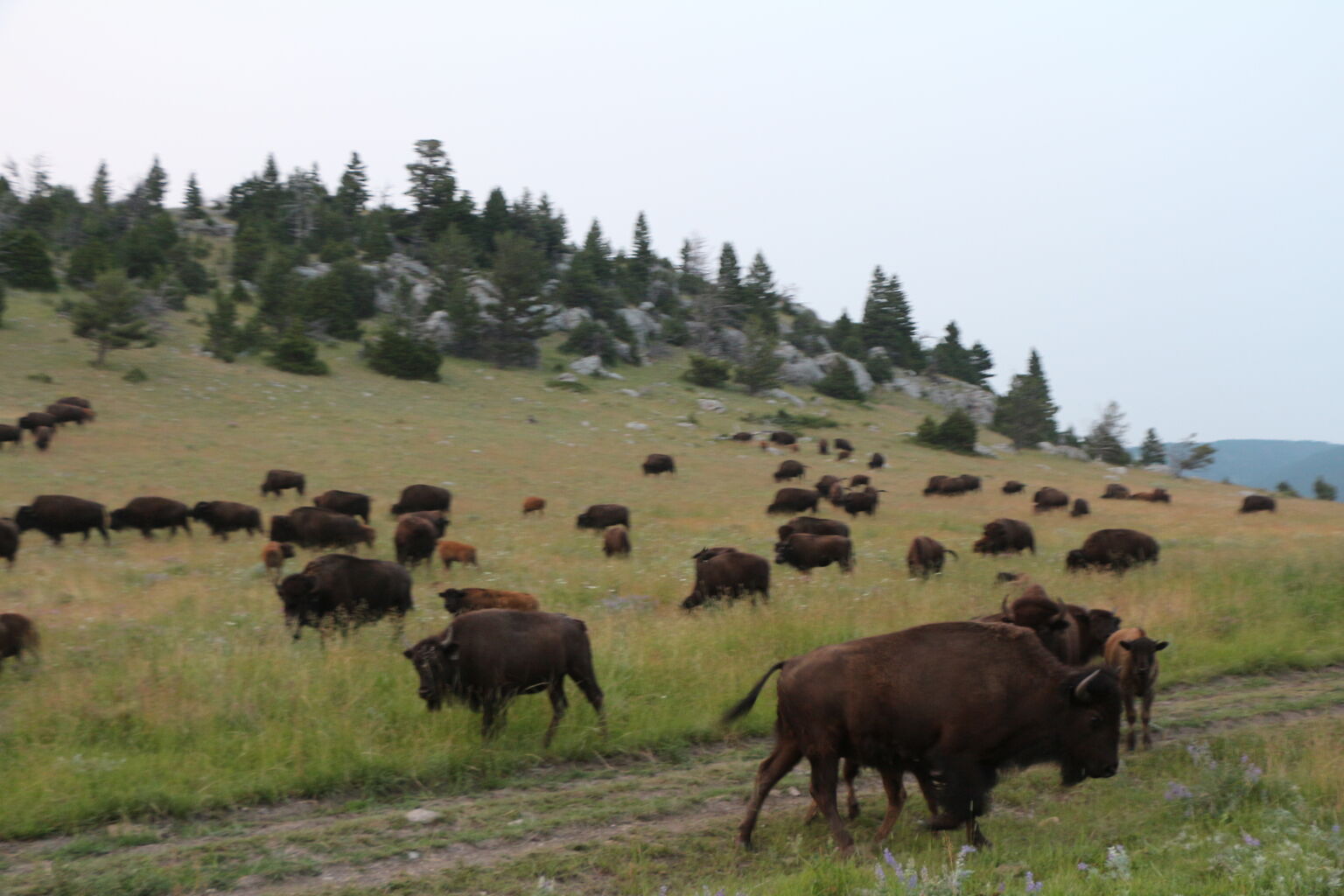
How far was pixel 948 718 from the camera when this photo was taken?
6.18 metres

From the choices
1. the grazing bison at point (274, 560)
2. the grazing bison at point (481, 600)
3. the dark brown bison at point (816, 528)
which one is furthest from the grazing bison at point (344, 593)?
the dark brown bison at point (816, 528)

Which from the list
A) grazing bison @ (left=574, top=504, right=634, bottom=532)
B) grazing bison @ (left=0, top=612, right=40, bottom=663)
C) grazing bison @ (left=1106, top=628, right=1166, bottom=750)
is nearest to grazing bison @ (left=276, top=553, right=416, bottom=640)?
grazing bison @ (left=0, top=612, right=40, bottom=663)

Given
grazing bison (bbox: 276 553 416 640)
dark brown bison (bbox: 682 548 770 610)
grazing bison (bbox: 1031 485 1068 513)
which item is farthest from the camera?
grazing bison (bbox: 1031 485 1068 513)

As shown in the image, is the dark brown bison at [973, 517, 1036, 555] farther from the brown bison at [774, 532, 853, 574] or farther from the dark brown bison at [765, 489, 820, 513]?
the dark brown bison at [765, 489, 820, 513]

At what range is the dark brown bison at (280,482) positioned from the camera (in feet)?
88.6

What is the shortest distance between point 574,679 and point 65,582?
37.4ft

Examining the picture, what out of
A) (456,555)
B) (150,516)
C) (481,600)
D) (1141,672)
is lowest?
(150,516)

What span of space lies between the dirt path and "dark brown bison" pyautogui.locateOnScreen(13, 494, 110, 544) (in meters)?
17.3

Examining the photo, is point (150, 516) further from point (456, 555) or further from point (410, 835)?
point (410, 835)

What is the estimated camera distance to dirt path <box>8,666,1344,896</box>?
223 inches

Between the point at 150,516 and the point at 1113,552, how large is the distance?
21.6 m

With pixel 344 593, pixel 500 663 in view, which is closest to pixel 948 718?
pixel 500 663

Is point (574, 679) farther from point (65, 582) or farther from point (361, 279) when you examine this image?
point (361, 279)

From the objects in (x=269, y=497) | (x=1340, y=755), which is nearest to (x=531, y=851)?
(x=1340, y=755)
